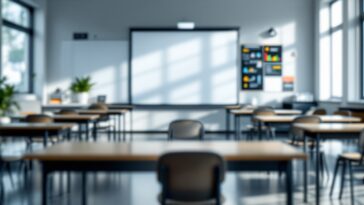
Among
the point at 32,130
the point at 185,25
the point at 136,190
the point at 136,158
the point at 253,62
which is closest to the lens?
the point at 136,158

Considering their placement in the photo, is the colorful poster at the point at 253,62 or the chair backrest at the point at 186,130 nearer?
the chair backrest at the point at 186,130

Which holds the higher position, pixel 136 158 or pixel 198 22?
pixel 198 22

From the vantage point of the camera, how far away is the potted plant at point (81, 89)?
10227 mm

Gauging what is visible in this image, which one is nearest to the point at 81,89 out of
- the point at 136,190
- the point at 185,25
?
the point at 185,25

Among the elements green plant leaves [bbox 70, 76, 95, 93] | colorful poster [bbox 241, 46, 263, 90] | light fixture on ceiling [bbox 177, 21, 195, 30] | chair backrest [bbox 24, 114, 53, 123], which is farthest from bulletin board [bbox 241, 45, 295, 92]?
chair backrest [bbox 24, 114, 53, 123]

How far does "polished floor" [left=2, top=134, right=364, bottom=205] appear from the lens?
397 cm

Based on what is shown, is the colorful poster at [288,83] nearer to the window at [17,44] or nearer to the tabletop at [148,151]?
the window at [17,44]

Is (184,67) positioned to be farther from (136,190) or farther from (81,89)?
(136,190)

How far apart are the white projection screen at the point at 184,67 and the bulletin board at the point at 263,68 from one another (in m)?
0.23

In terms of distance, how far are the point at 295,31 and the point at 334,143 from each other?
10.6 feet

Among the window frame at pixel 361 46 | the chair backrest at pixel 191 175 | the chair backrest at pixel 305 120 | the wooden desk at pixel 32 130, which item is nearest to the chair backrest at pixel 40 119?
the wooden desk at pixel 32 130

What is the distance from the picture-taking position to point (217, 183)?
7.24ft

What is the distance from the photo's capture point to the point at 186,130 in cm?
381

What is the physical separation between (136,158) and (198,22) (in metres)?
8.53
